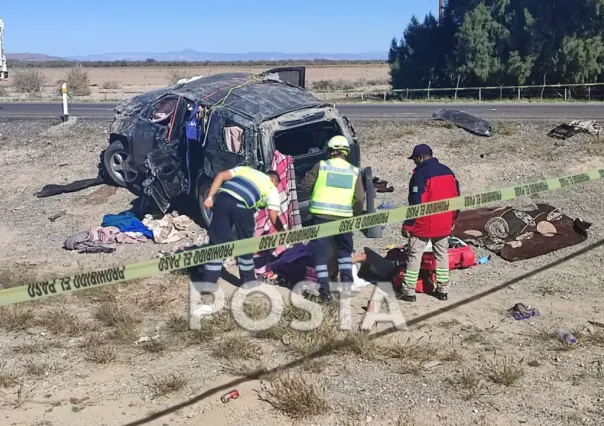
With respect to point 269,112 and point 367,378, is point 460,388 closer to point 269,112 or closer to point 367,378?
point 367,378

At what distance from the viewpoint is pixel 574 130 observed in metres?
13.6

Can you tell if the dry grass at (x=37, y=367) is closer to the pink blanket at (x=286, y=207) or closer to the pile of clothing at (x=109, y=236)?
the pink blanket at (x=286, y=207)

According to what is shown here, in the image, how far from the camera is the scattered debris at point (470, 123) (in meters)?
14.0

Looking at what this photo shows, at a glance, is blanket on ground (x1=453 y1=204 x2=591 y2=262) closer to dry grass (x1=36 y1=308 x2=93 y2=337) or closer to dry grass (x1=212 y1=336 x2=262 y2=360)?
dry grass (x1=212 y1=336 x2=262 y2=360)

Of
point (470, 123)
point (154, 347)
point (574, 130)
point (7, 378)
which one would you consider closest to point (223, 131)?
point (154, 347)

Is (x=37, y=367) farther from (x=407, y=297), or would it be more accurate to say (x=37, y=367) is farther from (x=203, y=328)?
(x=407, y=297)

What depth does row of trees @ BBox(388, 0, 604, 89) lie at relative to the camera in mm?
31578

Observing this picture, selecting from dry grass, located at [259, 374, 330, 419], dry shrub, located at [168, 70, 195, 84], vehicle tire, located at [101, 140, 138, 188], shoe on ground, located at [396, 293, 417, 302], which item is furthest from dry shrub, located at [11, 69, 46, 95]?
dry grass, located at [259, 374, 330, 419]

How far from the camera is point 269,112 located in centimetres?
910

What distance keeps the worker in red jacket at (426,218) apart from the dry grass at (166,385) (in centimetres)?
269

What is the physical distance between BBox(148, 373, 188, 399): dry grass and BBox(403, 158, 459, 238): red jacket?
2817mm

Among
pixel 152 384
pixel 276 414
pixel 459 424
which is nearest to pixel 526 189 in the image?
pixel 459 424

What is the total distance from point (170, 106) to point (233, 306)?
4.60m

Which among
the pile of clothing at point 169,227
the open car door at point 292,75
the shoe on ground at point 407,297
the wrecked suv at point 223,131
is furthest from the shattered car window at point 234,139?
the shoe on ground at point 407,297
